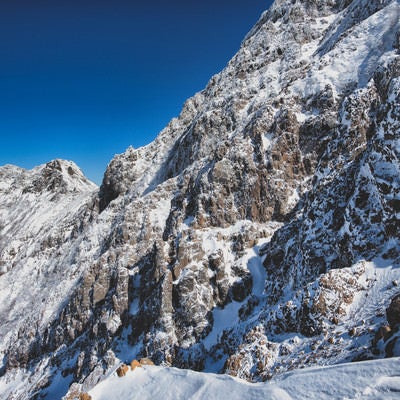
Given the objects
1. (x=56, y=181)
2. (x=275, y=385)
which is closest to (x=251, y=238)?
(x=275, y=385)

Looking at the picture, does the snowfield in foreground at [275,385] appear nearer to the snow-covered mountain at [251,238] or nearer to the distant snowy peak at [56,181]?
the snow-covered mountain at [251,238]

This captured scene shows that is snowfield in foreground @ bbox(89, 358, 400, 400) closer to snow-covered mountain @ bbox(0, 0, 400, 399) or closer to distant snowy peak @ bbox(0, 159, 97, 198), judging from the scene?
snow-covered mountain @ bbox(0, 0, 400, 399)

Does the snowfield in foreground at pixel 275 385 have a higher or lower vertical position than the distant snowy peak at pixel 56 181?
lower

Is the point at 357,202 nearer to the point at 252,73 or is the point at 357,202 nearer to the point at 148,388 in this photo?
the point at 148,388

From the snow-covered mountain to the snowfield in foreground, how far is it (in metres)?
3.70

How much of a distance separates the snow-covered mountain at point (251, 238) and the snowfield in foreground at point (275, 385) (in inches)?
146

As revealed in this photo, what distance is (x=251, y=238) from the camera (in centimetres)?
4025

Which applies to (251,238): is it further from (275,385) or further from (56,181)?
(56,181)

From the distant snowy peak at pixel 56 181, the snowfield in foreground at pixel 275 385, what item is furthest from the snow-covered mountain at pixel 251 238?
the distant snowy peak at pixel 56 181

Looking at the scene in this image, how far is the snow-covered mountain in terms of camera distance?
18.8 m

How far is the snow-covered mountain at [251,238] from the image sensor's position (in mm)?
18750

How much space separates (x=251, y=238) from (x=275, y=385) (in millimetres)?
31054

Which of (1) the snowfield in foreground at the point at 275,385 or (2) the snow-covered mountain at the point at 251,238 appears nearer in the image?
(1) the snowfield in foreground at the point at 275,385

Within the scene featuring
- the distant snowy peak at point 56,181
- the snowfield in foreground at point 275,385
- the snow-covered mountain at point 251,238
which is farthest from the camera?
the distant snowy peak at point 56,181
